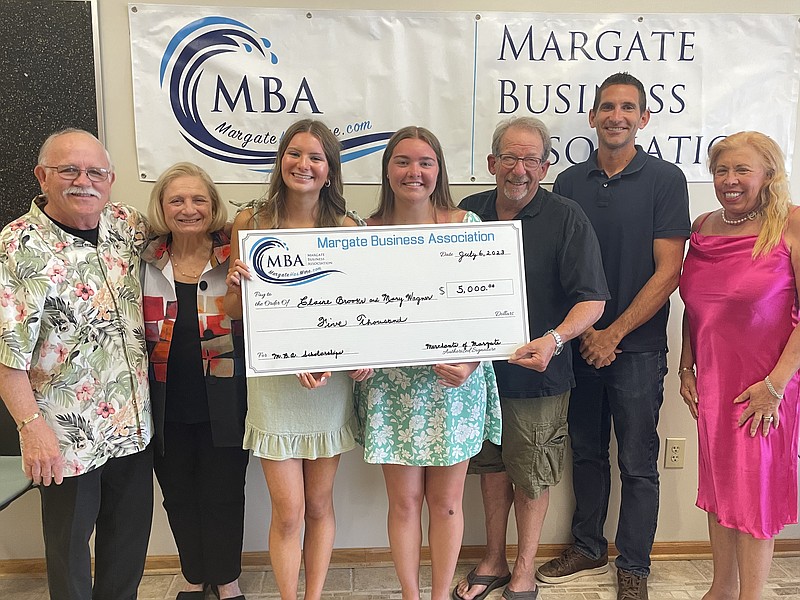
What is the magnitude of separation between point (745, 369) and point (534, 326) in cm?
61

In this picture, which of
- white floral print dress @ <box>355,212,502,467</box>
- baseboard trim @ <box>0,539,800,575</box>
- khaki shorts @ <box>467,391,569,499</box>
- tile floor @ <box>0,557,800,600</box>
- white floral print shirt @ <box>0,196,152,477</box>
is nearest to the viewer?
white floral print shirt @ <box>0,196,152,477</box>

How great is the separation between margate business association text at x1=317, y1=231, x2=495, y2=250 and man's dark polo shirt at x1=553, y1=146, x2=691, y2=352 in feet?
1.96

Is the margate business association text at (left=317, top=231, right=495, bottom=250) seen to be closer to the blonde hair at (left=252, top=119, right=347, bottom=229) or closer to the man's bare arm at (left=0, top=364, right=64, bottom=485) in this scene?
the blonde hair at (left=252, top=119, right=347, bottom=229)

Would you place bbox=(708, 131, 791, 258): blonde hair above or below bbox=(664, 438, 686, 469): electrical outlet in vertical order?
A: above

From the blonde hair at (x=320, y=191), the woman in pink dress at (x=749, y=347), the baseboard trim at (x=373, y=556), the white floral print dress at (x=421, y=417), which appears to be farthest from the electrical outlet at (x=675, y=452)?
the blonde hair at (x=320, y=191)

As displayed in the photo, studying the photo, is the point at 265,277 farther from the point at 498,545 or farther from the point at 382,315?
the point at 498,545

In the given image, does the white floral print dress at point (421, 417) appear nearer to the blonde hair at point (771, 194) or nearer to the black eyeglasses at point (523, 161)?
the black eyeglasses at point (523, 161)

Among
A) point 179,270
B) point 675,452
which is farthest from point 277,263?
point 675,452

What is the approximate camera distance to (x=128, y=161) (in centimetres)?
205

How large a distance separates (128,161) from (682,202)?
6.30ft

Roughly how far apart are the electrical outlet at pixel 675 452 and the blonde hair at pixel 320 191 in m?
1.65

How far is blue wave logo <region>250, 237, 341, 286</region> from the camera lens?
1452 mm

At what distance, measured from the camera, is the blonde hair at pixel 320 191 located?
5.05 feet

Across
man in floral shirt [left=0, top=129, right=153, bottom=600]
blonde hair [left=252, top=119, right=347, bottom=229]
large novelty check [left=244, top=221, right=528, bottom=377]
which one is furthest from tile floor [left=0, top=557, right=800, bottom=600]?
blonde hair [left=252, top=119, right=347, bottom=229]
